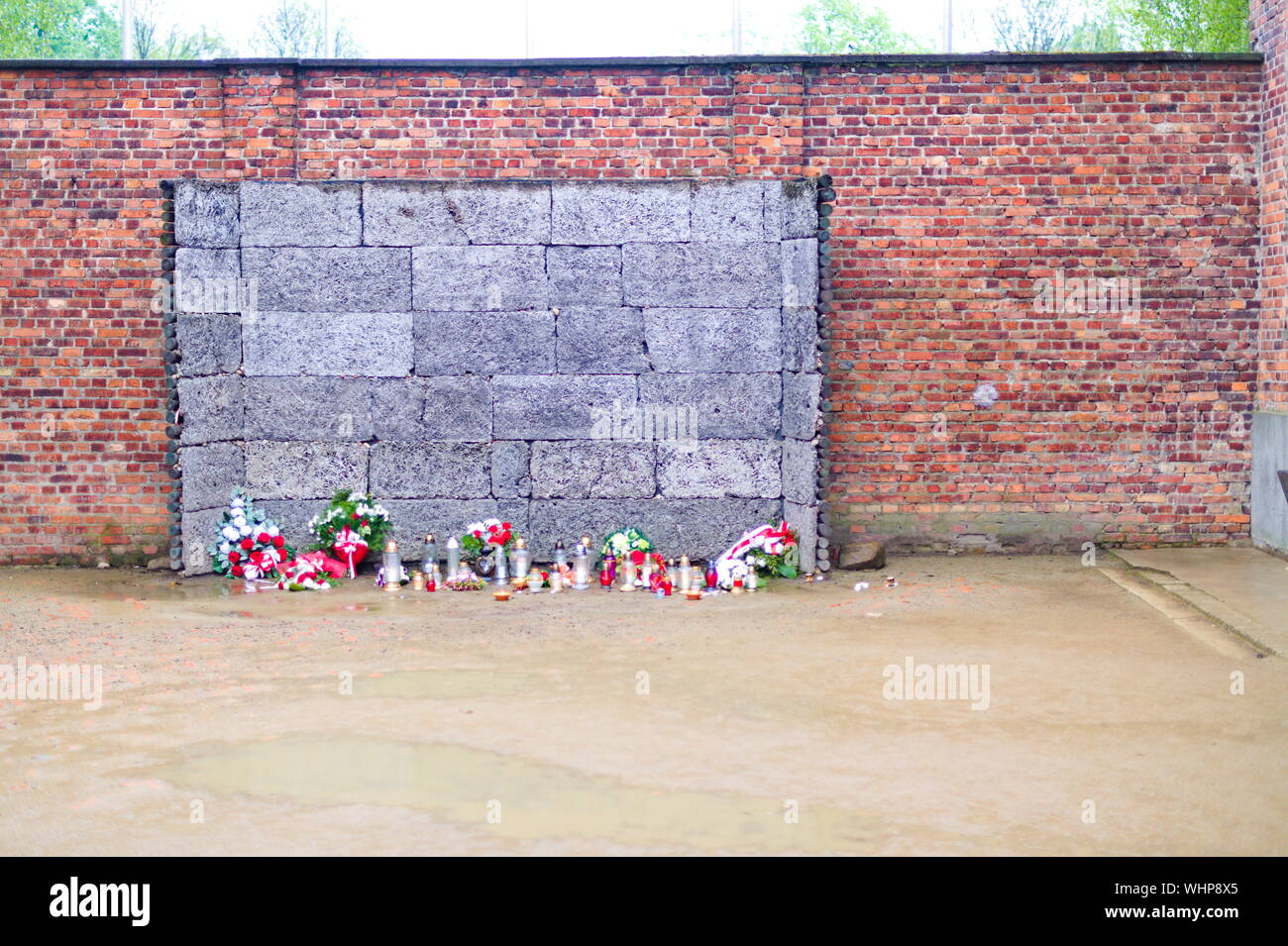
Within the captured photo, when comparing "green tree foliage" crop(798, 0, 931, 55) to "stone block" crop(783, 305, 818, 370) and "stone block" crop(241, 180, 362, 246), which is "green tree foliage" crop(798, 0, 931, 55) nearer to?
"stone block" crop(783, 305, 818, 370)

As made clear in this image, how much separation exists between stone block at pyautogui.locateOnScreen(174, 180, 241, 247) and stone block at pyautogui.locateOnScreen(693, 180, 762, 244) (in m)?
3.17

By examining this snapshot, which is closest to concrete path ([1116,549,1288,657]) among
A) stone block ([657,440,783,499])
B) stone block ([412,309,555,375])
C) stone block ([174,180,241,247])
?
stone block ([657,440,783,499])

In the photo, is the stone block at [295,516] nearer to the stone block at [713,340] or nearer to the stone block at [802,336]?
the stone block at [713,340]

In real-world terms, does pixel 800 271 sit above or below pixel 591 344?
above

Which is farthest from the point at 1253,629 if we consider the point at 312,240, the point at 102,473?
the point at 102,473

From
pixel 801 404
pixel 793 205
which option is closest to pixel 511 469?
pixel 801 404

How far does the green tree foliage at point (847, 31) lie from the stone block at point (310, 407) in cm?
499

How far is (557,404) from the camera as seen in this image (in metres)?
9.66

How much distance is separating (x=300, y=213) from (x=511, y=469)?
7.41 ft

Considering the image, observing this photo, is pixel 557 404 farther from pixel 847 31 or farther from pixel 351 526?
pixel 847 31

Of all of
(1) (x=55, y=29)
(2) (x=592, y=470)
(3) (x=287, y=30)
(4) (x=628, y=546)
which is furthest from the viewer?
(1) (x=55, y=29)

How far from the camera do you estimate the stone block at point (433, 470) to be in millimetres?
9680

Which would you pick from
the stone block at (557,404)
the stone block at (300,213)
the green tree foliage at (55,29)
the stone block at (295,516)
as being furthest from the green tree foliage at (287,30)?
the stone block at (295,516)

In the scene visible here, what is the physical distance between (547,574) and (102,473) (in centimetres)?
338
